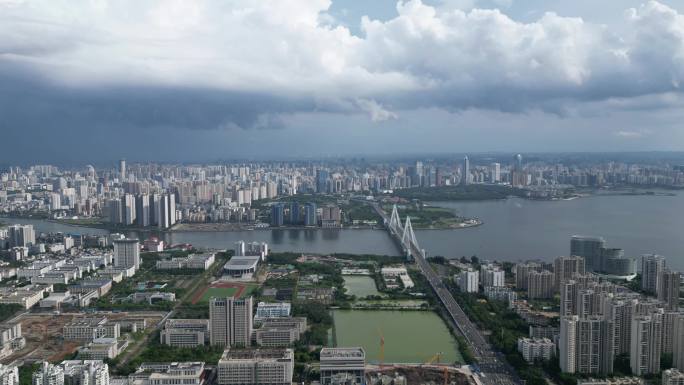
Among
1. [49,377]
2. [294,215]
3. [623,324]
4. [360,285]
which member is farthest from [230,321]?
[294,215]

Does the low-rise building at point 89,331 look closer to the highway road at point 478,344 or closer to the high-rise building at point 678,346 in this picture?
the highway road at point 478,344

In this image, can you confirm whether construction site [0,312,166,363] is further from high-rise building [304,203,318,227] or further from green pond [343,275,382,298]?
high-rise building [304,203,318,227]

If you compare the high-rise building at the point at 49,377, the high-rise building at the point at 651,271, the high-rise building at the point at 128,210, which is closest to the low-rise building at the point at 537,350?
the high-rise building at the point at 651,271

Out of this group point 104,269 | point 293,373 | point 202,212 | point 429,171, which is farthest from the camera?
point 429,171

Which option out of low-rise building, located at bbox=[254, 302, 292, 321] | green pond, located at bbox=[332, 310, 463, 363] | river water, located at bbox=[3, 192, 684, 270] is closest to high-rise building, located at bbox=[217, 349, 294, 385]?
green pond, located at bbox=[332, 310, 463, 363]

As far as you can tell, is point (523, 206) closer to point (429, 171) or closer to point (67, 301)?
point (429, 171)

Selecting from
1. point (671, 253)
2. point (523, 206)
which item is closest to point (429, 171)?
point (523, 206)

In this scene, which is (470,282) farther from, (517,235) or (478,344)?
(517,235)
